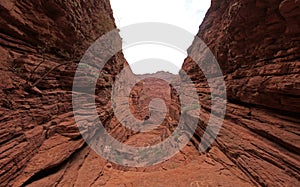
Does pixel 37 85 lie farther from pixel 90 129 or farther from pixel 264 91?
pixel 264 91

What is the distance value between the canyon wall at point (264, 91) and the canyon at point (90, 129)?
1.3 inches

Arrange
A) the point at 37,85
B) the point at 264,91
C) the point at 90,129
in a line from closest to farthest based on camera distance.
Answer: the point at 264,91 < the point at 37,85 < the point at 90,129

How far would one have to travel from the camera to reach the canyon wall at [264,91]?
174 inches

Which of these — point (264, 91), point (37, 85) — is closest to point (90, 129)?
point (37, 85)

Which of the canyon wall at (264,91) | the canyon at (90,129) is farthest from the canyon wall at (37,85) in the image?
the canyon wall at (264,91)

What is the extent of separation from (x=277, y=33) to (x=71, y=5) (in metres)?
9.21

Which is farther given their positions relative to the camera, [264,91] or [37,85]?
[37,85]

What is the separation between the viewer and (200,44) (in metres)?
13.8

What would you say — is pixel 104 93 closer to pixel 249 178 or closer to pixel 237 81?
pixel 237 81

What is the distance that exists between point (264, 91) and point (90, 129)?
9.05m

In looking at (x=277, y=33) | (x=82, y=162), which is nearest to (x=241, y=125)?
(x=277, y=33)

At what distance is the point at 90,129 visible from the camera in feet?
29.2

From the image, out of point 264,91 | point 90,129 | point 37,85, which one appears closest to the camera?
point 264,91

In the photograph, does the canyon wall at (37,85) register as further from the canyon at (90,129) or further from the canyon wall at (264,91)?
the canyon wall at (264,91)
